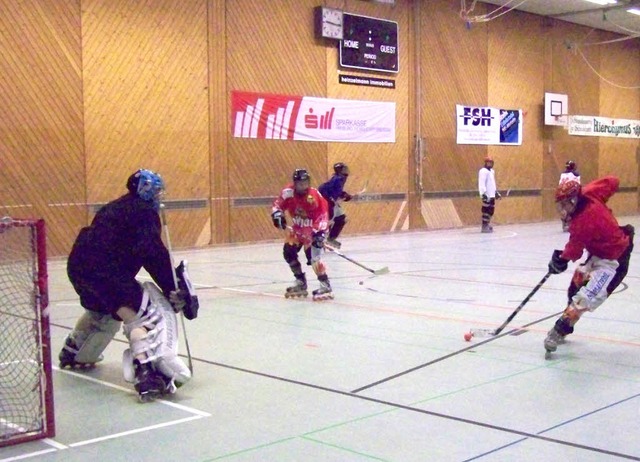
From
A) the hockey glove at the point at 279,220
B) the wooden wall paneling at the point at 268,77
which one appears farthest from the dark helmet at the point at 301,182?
the wooden wall paneling at the point at 268,77

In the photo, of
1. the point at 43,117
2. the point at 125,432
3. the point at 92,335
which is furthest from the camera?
the point at 43,117

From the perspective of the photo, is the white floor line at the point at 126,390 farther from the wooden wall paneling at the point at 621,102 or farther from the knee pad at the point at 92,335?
the wooden wall paneling at the point at 621,102

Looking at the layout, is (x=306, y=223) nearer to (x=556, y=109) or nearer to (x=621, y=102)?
(x=556, y=109)

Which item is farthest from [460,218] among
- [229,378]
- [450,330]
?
[229,378]

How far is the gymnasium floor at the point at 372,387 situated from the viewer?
467 centimetres

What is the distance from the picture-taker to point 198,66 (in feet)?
60.0

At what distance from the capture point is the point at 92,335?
655 cm

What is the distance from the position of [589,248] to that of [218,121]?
12.8m

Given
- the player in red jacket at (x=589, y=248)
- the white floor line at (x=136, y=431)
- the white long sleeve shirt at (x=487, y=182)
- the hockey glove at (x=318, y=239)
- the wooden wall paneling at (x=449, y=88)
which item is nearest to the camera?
the white floor line at (x=136, y=431)

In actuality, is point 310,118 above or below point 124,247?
above

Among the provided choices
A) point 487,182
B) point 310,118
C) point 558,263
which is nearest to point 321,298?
point 558,263

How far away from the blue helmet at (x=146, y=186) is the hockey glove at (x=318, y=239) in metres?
4.68

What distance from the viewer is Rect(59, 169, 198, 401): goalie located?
580 cm

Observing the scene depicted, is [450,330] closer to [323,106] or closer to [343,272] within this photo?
[343,272]
